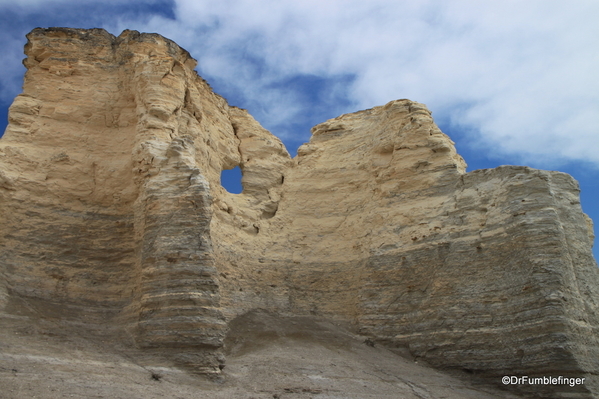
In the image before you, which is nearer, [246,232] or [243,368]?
[243,368]

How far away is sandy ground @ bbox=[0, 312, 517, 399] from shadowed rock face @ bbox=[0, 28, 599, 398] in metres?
0.48

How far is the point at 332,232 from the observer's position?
674 inches

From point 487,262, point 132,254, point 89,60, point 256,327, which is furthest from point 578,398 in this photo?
point 89,60

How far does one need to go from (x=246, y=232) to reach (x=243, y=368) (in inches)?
215

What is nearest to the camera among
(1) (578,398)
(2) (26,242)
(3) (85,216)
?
(1) (578,398)

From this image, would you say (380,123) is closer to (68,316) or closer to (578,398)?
(578,398)

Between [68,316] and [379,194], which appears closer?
[68,316]

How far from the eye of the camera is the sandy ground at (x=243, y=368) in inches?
355

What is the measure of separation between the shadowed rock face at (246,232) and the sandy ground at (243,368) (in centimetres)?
48

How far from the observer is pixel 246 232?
16.5 m

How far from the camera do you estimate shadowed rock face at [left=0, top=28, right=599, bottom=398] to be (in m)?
11.9

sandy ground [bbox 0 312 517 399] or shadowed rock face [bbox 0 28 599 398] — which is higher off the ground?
shadowed rock face [bbox 0 28 599 398]

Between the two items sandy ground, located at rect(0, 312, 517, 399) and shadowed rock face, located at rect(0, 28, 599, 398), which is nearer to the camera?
sandy ground, located at rect(0, 312, 517, 399)

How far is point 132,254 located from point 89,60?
21.1 feet
